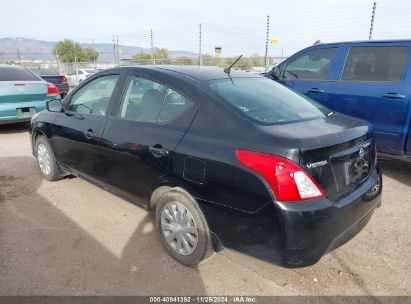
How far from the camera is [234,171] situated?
2.33 metres

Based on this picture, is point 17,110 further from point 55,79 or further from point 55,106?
point 55,79

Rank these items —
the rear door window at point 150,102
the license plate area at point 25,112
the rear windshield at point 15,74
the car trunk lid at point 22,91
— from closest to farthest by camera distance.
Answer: the rear door window at point 150,102 < the car trunk lid at point 22,91 < the license plate area at point 25,112 < the rear windshield at point 15,74

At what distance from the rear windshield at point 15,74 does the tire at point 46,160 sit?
352 cm

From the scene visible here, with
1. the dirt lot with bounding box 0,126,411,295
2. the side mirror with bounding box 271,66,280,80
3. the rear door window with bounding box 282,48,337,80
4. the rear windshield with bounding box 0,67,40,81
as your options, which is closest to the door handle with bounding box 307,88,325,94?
the rear door window with bounding box 282,48,337,80

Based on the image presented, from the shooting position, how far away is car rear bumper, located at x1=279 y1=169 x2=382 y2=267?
7.08 feet

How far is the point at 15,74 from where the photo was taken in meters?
7.72

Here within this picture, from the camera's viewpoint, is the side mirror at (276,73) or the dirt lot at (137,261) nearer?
the dirt lot at (137,261)

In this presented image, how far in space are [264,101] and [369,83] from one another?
2.51m

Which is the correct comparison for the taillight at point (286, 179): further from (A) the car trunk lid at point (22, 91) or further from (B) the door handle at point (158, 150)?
(A) the car trunk lid at point (22, 91)

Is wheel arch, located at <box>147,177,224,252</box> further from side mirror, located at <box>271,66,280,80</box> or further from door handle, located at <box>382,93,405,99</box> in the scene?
side mirror, located at <box>271,66,280,80</box>

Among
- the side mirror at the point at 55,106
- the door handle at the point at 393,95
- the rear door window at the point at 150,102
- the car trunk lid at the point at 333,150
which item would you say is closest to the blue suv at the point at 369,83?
the door handle at the point at 393,95

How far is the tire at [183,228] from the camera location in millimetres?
2629

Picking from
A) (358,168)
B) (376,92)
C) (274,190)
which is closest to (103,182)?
(274,190)

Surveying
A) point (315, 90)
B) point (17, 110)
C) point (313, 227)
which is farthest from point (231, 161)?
point (17, 110)
